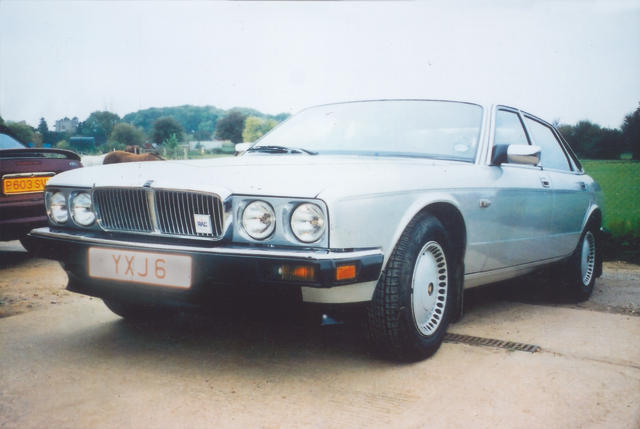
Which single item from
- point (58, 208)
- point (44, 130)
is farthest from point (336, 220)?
point (44, 130)

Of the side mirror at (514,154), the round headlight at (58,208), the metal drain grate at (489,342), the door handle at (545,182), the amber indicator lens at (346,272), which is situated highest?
the side mirror at (514,154)

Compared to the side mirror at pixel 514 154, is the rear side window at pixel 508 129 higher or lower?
higher

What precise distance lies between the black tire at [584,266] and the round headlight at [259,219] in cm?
294

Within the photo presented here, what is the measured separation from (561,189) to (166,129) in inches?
183

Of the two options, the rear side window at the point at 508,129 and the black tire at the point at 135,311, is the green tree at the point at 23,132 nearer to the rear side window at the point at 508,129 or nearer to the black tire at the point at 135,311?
the black tire at the point at 135,311

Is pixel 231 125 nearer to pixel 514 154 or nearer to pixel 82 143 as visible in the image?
pixel 82 143

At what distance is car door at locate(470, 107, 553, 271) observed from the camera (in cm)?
315

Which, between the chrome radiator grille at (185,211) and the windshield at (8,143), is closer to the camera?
the chrome radiator grille at (185,211)

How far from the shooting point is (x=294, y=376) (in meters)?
2.45

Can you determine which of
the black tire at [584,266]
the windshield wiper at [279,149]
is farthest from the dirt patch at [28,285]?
the black tire at [584,266]

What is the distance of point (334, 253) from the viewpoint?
7.00ft

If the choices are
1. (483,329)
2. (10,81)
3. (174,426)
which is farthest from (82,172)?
(483,329)

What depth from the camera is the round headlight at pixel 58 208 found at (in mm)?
2816

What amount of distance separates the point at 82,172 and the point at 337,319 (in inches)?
61.5
